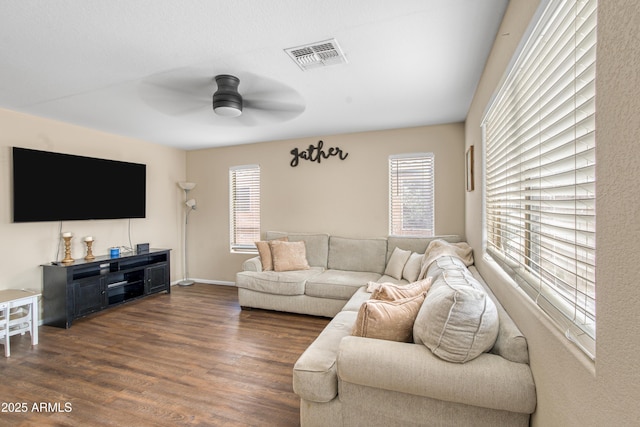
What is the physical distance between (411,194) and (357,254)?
1.17 meters

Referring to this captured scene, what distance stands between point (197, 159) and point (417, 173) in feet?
13.0

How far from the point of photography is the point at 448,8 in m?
1.71

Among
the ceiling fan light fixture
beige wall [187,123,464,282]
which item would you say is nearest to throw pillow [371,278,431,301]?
the ceiling fan light fixture

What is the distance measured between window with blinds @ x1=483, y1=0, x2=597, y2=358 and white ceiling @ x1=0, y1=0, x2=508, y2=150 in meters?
0.68

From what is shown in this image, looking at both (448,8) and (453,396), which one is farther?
(448,8)

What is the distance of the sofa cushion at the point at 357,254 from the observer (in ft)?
13.4

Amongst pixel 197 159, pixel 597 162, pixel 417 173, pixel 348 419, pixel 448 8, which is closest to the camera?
pixel 597 162

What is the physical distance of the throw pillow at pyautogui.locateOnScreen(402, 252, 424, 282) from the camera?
337 cm

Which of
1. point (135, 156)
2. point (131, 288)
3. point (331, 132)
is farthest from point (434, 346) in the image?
point (135, 156)

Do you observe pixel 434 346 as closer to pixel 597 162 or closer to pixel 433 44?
pixel 597 162

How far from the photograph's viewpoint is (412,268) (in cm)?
345

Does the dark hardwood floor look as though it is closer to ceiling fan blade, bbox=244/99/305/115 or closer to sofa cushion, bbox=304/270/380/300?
sofa cushion, bbox=304/270/380/300

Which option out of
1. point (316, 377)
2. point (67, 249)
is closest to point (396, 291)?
point (316, 377)

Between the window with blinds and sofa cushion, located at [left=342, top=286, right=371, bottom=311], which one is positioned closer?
the window with blinds
